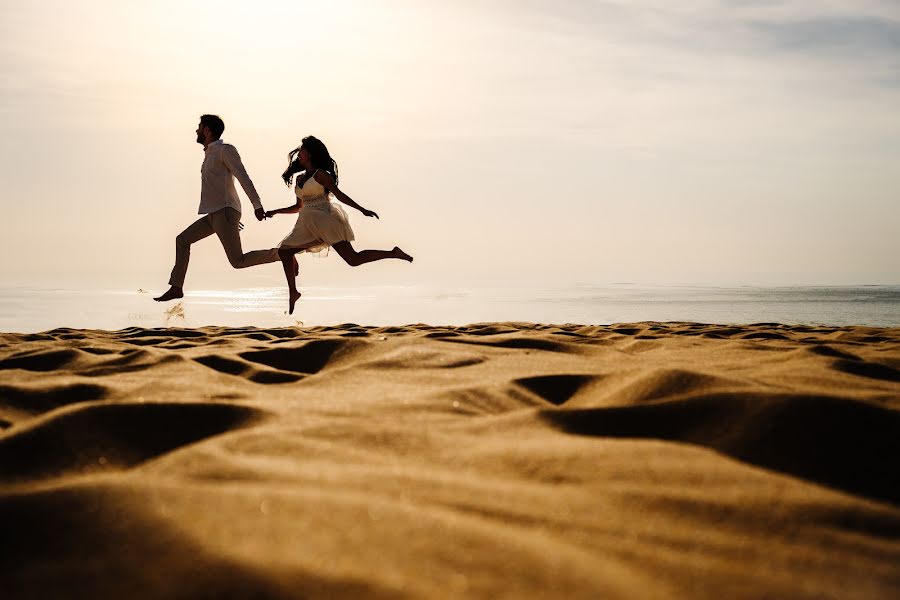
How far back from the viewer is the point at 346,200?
695cm

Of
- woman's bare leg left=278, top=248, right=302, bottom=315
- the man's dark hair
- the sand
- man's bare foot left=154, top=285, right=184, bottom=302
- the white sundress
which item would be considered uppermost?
the man's dark hair

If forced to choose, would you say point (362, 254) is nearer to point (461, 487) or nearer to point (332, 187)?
point (332, 187)

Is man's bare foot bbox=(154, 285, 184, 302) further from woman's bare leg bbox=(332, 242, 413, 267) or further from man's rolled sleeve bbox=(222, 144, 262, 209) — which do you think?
woman's bare leg bbox=(332, 242, 413, 267)

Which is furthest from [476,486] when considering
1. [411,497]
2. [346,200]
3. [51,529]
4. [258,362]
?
[346,200]

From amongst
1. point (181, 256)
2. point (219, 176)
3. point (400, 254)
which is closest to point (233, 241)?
point (181, 256)

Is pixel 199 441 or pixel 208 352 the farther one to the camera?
pixel 208 352

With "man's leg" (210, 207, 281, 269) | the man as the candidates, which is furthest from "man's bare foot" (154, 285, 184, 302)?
"man's leg" (210, 207, 281, 269)

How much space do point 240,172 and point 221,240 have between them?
697mm

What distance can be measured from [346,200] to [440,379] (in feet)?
15.3

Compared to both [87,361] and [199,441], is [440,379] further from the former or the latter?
[87,361]

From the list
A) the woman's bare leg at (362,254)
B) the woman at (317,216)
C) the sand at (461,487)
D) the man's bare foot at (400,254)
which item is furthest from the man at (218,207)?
the sand at (461,487)

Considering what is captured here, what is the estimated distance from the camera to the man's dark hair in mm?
7281

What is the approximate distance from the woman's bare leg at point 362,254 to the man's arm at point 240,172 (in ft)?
2.81

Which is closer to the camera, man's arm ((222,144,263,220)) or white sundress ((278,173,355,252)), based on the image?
man's arm ((222,144,263,220))
